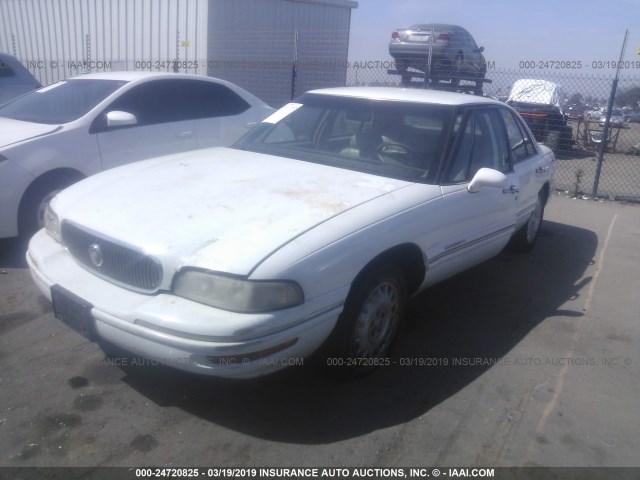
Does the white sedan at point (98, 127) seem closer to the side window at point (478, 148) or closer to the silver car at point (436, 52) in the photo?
the side window at point (478, 148)

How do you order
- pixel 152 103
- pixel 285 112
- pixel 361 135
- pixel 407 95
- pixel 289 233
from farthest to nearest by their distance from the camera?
pixel 152 103, pixel 285 112, pixel 407 95, pixel 361 135, pixel 289 233

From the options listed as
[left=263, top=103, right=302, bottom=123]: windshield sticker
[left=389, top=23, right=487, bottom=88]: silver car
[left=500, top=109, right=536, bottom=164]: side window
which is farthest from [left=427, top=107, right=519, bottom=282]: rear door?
[left=389, top=23, right=487, bottom=88]: silver car

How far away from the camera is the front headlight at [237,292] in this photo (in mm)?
2588

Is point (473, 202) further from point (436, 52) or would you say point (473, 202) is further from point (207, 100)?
point (436, 52)

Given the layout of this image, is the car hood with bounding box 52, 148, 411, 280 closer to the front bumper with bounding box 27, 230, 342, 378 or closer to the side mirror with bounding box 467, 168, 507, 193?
the front bumper with bounding box 27, 230, 342, 378

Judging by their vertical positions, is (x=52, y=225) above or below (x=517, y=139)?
below

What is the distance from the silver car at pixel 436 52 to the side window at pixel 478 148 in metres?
7.55

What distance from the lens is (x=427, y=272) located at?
3621mm

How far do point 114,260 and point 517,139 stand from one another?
3747 mm

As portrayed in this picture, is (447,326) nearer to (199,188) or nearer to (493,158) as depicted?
(493,158)

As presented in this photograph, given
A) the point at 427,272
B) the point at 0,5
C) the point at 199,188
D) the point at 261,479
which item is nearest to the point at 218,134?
the point at 199,188

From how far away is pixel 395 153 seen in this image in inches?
156

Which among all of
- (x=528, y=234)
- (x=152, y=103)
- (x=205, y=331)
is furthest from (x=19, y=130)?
(x=528, y=234)

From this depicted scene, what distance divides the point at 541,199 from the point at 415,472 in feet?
13.4
